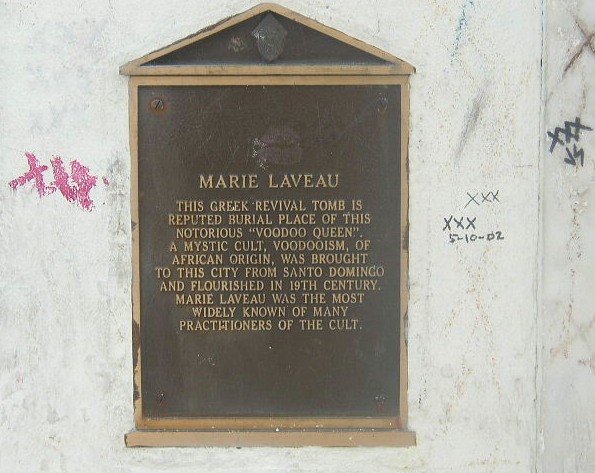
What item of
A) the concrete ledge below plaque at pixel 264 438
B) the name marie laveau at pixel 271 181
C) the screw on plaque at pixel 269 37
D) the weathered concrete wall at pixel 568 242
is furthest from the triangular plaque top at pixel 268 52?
the concrete ledge below plaque at pixel 264 438

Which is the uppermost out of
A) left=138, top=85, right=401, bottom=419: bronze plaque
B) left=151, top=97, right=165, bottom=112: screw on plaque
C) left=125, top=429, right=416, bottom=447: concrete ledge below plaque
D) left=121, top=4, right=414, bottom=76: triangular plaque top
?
left=121, top=4, right=414, bottom=76: triangular plaque top

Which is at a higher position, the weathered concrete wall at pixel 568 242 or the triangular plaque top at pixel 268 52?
the triangular plaque top at pixel 268 52

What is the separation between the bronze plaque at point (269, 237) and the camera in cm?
264

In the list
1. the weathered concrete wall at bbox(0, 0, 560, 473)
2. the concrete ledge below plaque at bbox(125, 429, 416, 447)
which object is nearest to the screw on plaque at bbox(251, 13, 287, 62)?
the weathered concrete wall at bbox(0, 0, 560, 473)

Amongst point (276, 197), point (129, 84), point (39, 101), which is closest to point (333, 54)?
point (276, 197)

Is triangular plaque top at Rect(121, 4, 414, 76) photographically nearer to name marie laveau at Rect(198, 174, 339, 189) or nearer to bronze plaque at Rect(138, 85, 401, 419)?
bronze plaque at Rect(138, 85, 401, 419)

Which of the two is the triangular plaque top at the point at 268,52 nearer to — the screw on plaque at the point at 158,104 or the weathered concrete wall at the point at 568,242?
the screw on plaque at the point at 158,104

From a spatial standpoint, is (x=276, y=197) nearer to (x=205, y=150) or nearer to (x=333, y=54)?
(x=205, y=150)

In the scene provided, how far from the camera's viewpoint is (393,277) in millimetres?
2682

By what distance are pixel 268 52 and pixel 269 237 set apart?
664 mm

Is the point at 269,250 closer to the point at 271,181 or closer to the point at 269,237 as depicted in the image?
the point at 269,237

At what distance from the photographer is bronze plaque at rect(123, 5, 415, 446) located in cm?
264

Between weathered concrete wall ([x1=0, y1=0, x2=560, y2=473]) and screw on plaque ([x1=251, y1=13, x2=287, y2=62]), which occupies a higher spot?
screw on plaque ([x1=251, y1=13, x2=287, y2=62])

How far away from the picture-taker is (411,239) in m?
2.70
